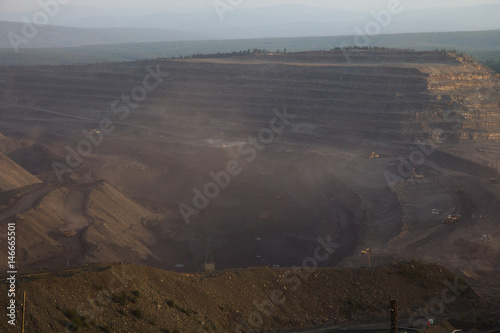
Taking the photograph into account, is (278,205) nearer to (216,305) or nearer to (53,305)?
(216,305)

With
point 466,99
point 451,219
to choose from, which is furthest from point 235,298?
point 466,99

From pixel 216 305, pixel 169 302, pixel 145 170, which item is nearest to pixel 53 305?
pixel 169 302

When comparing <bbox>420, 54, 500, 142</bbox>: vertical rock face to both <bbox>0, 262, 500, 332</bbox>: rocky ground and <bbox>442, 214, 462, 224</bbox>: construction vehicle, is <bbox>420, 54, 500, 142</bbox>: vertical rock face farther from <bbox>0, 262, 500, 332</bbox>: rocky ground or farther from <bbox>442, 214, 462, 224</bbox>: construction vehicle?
<bbox>0, 262, 500, 332</bbox>: rocky ground

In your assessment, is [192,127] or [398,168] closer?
[398,168]

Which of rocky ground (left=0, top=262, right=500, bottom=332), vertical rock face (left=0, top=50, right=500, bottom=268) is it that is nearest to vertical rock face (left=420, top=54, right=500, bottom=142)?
vertical rock face (left=0, top=50, right=500, bottom=268)

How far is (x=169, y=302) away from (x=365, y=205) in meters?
31.3

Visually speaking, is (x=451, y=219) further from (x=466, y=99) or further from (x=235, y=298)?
(x=466, y=99)

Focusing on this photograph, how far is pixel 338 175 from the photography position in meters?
57.3

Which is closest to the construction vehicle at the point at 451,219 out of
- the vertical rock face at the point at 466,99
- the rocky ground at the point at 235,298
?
the rocky ground at the point at 235,298

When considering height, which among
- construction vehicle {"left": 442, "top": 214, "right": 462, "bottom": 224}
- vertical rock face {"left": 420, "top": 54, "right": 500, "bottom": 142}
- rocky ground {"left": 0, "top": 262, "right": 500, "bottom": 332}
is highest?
vertical rock face {"left": 420, "top": 54, "right": 500, "bottom": 142}

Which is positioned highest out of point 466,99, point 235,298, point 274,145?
point 466,99

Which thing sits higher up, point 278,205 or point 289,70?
point 289,70

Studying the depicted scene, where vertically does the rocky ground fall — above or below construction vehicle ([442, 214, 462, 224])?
above

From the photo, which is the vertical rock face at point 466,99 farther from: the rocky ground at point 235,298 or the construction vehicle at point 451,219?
the rocky ground at point 235,298
